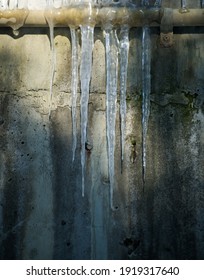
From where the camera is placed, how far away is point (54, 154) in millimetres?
3229

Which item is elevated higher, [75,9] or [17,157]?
[75,9]

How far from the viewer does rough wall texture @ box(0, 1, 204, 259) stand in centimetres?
313

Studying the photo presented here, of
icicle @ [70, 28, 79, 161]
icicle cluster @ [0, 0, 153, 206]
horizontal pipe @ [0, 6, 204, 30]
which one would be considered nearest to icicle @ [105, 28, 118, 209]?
icicle cluster @ [0, 0, 153, 206]

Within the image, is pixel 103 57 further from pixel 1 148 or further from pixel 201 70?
pixel 1 148

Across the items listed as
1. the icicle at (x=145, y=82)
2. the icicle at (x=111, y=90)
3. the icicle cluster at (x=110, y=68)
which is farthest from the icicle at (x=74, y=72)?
the icicle at (x=145, y=82)

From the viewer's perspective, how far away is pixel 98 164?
321 cm

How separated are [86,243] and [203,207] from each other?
775 mm

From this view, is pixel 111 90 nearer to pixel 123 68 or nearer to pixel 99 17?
pixel 123 68

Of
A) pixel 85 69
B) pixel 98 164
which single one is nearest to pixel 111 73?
pixel 85 69

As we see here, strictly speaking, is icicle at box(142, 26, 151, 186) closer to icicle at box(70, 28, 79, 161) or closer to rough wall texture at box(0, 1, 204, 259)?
rough wall texture at box(0, 1, 204, 259)

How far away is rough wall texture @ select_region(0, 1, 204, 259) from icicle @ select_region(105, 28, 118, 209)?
4cm

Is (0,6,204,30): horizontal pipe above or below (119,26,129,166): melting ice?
above

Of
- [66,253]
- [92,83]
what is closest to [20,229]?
[66,253]

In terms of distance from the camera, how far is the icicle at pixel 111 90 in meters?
3.20
